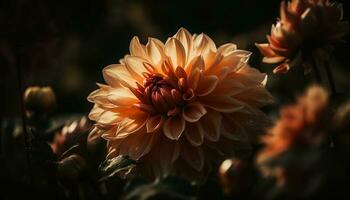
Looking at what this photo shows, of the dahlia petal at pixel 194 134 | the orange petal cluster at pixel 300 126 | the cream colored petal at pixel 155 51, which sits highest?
the orange petal cluster at pixel 300 126

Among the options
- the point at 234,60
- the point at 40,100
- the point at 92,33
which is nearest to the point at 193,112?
the point at 234,60

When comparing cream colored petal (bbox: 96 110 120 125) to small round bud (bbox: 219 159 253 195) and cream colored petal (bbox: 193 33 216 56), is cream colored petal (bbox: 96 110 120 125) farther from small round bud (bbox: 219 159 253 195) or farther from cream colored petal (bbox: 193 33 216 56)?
small round bud (bbox: 219 159 253 195)

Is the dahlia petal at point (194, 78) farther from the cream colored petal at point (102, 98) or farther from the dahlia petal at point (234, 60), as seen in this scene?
the cream colored petal at point (102, 98)

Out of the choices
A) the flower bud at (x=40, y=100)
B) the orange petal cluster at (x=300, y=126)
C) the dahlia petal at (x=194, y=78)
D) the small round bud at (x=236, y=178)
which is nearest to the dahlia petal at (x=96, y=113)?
the dahlia petal at (x=194, y=78)

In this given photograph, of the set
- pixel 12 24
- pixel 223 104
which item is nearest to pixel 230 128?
pixel 223 104

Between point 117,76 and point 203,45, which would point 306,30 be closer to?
point 203,45

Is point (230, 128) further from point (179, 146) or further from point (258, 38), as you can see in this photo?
point (258, 38)

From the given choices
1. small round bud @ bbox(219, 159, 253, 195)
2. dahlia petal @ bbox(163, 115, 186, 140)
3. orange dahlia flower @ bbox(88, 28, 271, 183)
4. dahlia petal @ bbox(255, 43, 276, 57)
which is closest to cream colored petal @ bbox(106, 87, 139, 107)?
orange dahlia flower @ bbox(88, 28, 271, 183)
